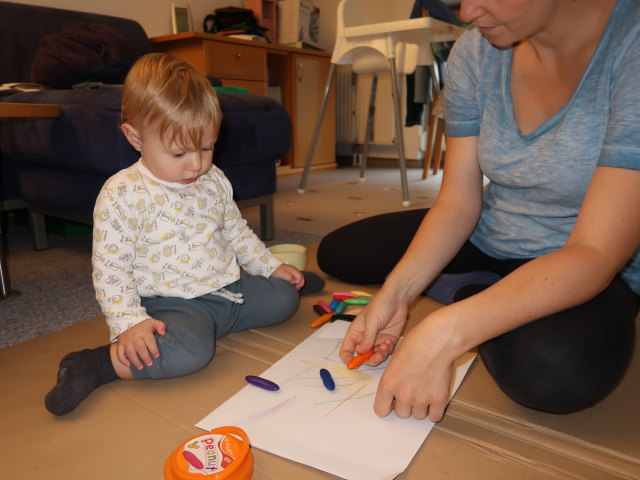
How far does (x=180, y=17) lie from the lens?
8.88ft

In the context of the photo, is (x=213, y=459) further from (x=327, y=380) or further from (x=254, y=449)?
(x=327, y=380)

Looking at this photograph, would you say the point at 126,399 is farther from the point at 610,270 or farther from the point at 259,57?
the point at 259,57

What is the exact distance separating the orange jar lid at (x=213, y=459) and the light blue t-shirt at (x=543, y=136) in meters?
0.53

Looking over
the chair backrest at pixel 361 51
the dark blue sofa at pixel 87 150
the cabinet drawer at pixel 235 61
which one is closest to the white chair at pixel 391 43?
the chair backrest at pixel 361 51

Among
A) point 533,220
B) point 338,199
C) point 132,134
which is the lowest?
point 338,199

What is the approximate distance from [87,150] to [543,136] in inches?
40.7

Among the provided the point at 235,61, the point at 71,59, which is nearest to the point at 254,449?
the point at 71,59

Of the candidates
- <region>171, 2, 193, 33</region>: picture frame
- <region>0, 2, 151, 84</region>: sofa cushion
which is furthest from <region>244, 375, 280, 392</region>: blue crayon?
<region>171, 2, 193, 33</region>: picture frame

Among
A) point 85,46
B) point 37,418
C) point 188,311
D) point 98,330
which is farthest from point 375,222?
point 85,46

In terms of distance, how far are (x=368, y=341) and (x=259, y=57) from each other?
2386 millimetres

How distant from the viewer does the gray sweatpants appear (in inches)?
30.0

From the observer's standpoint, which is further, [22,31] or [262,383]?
[22,31]

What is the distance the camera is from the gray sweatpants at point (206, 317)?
2.50 ft

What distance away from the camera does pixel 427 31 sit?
196cm
